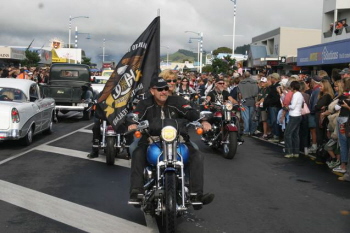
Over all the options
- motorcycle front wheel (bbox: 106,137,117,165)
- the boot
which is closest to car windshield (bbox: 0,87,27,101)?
the boot

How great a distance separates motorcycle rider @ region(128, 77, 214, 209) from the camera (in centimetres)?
563

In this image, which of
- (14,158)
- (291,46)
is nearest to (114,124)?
(14,158)

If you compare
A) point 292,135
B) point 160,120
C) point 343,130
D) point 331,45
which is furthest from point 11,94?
point 331,45

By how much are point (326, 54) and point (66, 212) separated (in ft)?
81.1

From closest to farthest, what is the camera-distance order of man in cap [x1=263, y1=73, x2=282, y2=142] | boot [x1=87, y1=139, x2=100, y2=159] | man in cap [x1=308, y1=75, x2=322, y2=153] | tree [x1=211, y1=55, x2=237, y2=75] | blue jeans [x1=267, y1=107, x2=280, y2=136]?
1. boot [x1=87, y1=139, x2=100, y2=159]
2. man in cap [x1=308, y1=75, x2=322, y2=153]
3. man in cap [x1=263, y1=73, x2=282, y2=142]
4. blue jeans [x1=267, y1=107, x2=280, y2=136]
5. tree [x1=211, y1=55, x2=237, y2=75]

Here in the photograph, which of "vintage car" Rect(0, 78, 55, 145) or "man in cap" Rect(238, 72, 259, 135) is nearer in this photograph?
"vintage car" Rect(0, 78, 55, 145)

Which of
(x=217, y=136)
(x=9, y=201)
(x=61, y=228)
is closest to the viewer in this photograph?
(x=61, y=228)

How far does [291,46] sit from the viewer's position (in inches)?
2368

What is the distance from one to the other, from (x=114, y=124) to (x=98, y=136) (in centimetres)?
329

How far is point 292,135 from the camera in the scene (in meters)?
11.5

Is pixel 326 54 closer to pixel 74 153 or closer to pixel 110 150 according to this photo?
pixel 74 153

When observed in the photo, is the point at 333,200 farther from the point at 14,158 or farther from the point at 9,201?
the point at 14,158

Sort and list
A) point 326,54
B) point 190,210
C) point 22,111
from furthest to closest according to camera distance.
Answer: point 326,54, point 22,111, point 190,210

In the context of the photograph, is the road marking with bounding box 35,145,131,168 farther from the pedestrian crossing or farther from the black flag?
the black flag
